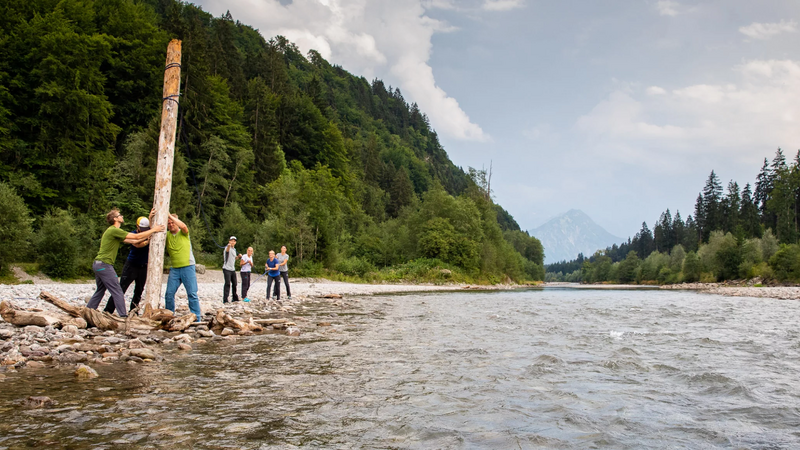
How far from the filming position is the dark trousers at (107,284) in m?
9.41

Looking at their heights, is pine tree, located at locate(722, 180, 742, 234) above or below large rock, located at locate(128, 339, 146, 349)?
above

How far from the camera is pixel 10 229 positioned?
1936cm

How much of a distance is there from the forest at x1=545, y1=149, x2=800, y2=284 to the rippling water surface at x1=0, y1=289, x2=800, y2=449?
2767 inches

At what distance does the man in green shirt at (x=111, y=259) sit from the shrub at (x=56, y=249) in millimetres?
15602

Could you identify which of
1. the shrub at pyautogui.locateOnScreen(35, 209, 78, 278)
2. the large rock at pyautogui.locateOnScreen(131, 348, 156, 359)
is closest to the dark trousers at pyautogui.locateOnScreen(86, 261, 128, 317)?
the large rock at pyautogui.locateOnScreen(131, 348, 156, 359)

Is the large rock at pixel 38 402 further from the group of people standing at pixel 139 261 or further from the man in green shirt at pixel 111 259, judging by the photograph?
the group of people standing at pixel 139 261

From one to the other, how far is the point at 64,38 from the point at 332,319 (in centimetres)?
3383

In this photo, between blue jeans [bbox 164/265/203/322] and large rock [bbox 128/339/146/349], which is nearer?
large rock [bbox 128/339/146/349]

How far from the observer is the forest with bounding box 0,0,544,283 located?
29172 mm

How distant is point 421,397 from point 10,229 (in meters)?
22.0

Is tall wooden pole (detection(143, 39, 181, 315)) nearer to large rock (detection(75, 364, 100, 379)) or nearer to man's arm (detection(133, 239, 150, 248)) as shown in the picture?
man's arm (detection(133, 239, 150, 248))

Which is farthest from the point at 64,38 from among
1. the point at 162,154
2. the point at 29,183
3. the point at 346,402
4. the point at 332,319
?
the point at 346,402

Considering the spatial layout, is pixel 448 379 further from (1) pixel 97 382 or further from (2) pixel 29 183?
(2) pixel 29 183

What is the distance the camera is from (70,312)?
925 centimetres
